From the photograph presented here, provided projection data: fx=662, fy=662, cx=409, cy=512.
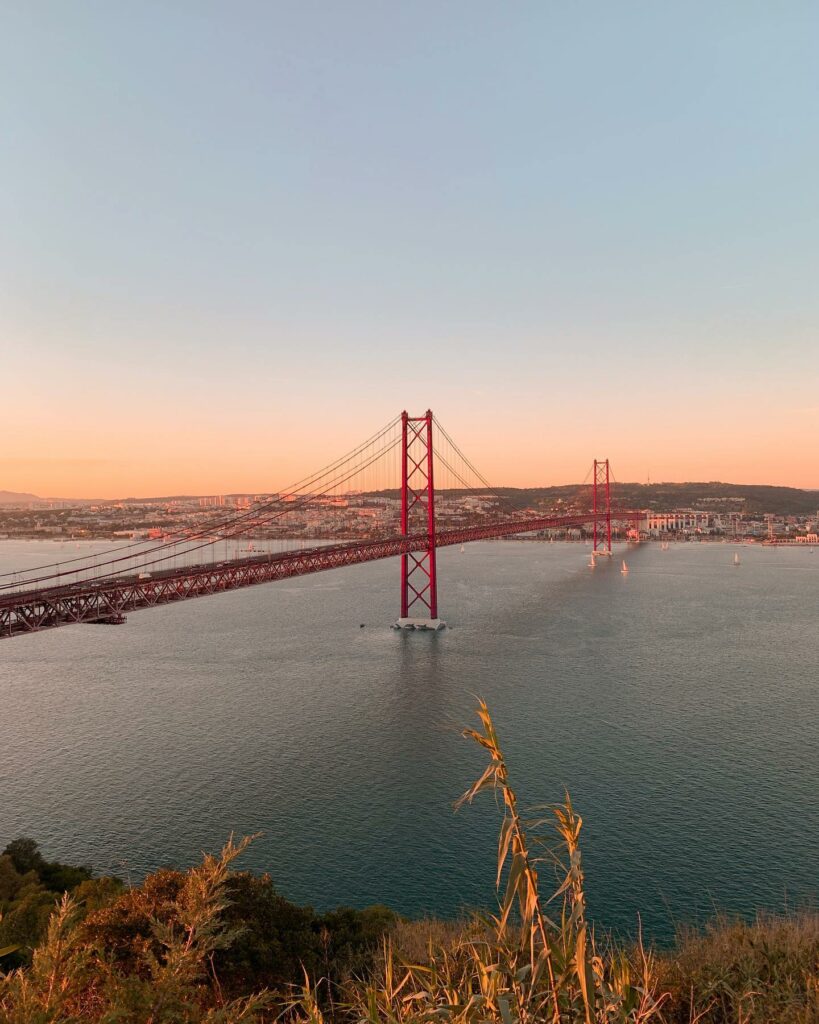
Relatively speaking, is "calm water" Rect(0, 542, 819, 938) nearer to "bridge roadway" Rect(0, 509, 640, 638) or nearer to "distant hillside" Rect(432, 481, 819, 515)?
"bridge roadway" Rect(0, 509, 640, 638)

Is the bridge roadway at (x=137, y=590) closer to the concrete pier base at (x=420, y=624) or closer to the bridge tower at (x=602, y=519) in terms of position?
the concrete pier base at (x=420, y=624)

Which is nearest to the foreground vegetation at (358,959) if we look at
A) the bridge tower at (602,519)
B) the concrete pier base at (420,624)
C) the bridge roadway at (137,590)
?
the bridge roadway at (137,590)

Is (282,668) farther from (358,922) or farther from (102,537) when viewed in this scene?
(102,537)

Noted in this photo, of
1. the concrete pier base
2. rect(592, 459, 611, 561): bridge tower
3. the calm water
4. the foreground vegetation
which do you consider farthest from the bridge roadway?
rect(592, 459, 611, 561): bridge tower

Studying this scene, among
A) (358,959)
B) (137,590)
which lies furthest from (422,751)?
(358,959)

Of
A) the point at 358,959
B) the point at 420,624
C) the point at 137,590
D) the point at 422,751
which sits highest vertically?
the point at 137,590

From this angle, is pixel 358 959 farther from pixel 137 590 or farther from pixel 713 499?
pixel 713 499

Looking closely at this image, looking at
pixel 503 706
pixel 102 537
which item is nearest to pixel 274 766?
pixel 503 706
